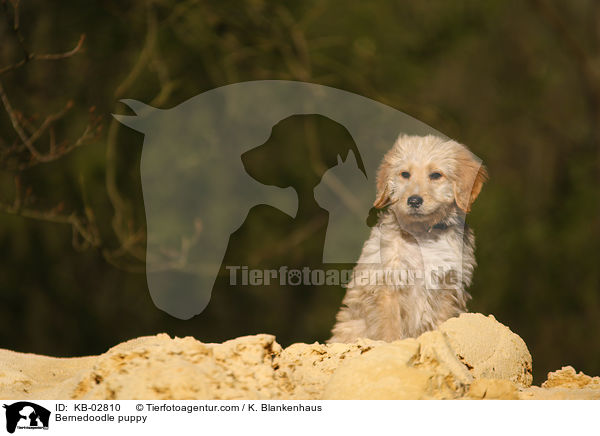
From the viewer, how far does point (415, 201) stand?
330 cm

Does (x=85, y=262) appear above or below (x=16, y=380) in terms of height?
above

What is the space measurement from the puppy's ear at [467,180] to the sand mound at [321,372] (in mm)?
547

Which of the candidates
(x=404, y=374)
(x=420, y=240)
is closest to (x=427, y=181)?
(x=420, y=240)

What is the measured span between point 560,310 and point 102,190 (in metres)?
5.59

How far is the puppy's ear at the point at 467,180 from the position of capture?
3.39m

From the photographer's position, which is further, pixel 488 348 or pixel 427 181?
pixel 427 181

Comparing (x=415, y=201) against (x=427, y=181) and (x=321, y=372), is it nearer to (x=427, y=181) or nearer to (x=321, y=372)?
(x=427, y=181)

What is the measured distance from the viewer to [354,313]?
3.68 meters

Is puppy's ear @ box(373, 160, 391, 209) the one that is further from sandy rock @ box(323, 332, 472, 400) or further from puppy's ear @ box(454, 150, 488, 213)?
sandy rock @ box(323, 332, 472, 400)
